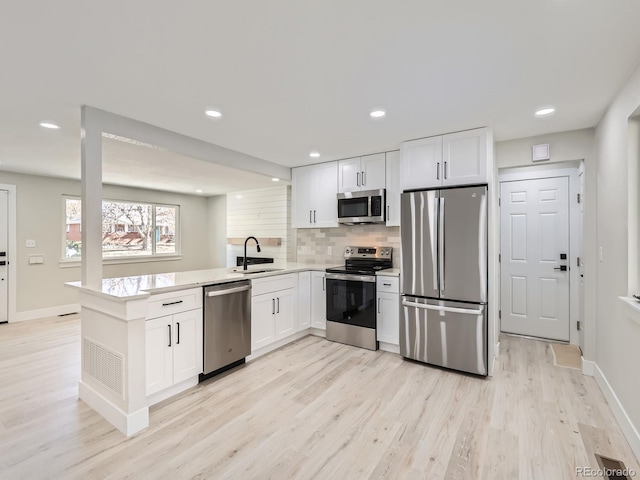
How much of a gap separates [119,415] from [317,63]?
8.82 ft

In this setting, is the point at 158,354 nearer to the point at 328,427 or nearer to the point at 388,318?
the point at 328,427

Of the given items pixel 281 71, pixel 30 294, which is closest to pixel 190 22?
pixel 281 71

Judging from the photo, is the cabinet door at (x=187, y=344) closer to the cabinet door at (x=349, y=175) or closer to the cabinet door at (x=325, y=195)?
the cabinet door at (x=325, y=195)

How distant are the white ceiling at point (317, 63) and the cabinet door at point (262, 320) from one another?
71.2 inches

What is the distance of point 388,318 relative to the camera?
11.9 feet

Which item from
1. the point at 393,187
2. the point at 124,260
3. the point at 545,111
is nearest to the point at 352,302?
the point at 393,187

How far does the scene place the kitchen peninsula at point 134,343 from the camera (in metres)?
2.16

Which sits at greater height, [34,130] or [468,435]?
[34,130]

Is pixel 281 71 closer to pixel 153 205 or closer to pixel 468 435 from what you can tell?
pixel 468 435

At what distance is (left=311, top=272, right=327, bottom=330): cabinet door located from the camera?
164 inches

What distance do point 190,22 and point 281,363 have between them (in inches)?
117

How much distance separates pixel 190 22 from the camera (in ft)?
5.15

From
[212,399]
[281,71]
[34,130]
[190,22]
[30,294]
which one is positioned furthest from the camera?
[30,294]

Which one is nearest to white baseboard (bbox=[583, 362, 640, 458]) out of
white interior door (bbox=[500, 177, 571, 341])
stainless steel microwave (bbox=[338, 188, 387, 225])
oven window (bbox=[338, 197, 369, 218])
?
white interior door (bbox=[500, 177, 571, 341])
